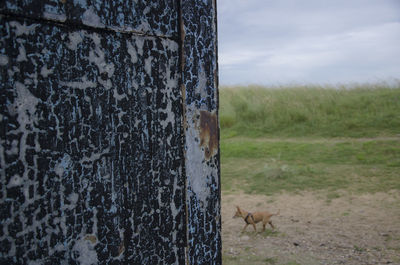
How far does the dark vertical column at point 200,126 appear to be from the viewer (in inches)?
38.2

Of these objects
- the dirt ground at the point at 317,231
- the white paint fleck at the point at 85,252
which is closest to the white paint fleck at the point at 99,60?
the white paint fleck at the point at 85,252

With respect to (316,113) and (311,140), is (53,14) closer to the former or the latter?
(311,140)

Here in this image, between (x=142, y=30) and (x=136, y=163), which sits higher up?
(x=142, y=30)

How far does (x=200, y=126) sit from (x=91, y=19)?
0.39m

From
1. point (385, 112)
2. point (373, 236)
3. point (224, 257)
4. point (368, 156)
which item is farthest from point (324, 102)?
point (224, 257)

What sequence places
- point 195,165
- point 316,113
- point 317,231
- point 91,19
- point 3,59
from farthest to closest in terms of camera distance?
point 316,113 < point 317,231 < point 195,165 < point 91,19 < point 3,59

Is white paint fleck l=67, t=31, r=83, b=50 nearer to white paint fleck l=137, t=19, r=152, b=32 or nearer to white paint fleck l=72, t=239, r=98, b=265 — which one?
white paint fleck l=137, t=19, r=152, b=32

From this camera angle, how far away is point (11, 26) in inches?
28.5

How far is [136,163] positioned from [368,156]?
6.91 m

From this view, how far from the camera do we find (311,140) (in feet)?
27.8

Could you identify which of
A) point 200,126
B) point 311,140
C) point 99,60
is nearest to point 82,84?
point 99,60

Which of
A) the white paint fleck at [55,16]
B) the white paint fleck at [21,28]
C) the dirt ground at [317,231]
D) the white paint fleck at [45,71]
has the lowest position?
the dirt ground at [317,231]

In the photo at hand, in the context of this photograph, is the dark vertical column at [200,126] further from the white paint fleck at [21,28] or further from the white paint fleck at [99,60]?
the white paint fleck at [21,28]

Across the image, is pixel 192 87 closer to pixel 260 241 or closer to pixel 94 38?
pixel 94 38
